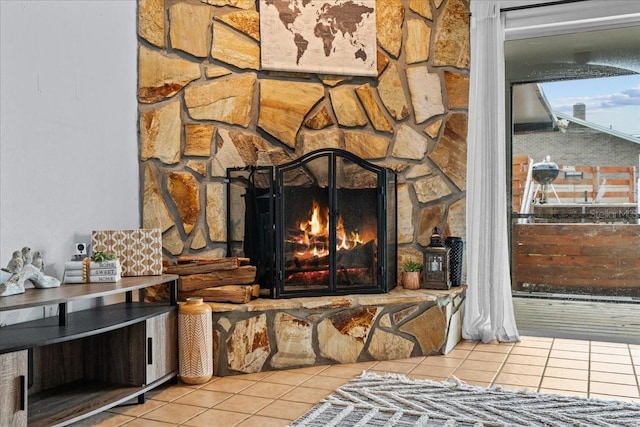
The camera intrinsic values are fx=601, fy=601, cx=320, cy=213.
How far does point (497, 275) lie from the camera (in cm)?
395

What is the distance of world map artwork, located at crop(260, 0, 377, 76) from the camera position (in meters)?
3.73

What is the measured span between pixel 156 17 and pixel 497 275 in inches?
106

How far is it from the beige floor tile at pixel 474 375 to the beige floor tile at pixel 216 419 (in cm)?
119

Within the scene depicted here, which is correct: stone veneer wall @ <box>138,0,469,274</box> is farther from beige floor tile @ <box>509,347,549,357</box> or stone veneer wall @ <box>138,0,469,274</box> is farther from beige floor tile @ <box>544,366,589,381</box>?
beige floor tile @ <box>544,366,589,381</box>

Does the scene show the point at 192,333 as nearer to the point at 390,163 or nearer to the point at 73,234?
the point at 73,234

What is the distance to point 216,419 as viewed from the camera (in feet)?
8.38

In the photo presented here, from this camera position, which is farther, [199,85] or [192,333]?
[199,85]

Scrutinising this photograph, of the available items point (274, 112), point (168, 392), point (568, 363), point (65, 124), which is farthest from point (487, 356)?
point (65, 124)

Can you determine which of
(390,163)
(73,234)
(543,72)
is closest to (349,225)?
(390,163)

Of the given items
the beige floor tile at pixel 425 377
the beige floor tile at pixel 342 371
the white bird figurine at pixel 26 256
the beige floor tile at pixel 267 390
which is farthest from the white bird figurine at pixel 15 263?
the beige floor tile at pixel 425 377

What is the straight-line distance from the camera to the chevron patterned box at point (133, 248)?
3.10 m

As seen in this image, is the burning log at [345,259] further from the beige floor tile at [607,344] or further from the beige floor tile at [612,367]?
the beige floor tile at [607,344]

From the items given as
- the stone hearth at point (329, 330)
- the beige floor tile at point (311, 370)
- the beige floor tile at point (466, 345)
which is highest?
the stone hearth at point (329, 330)

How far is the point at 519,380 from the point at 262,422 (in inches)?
55.3
